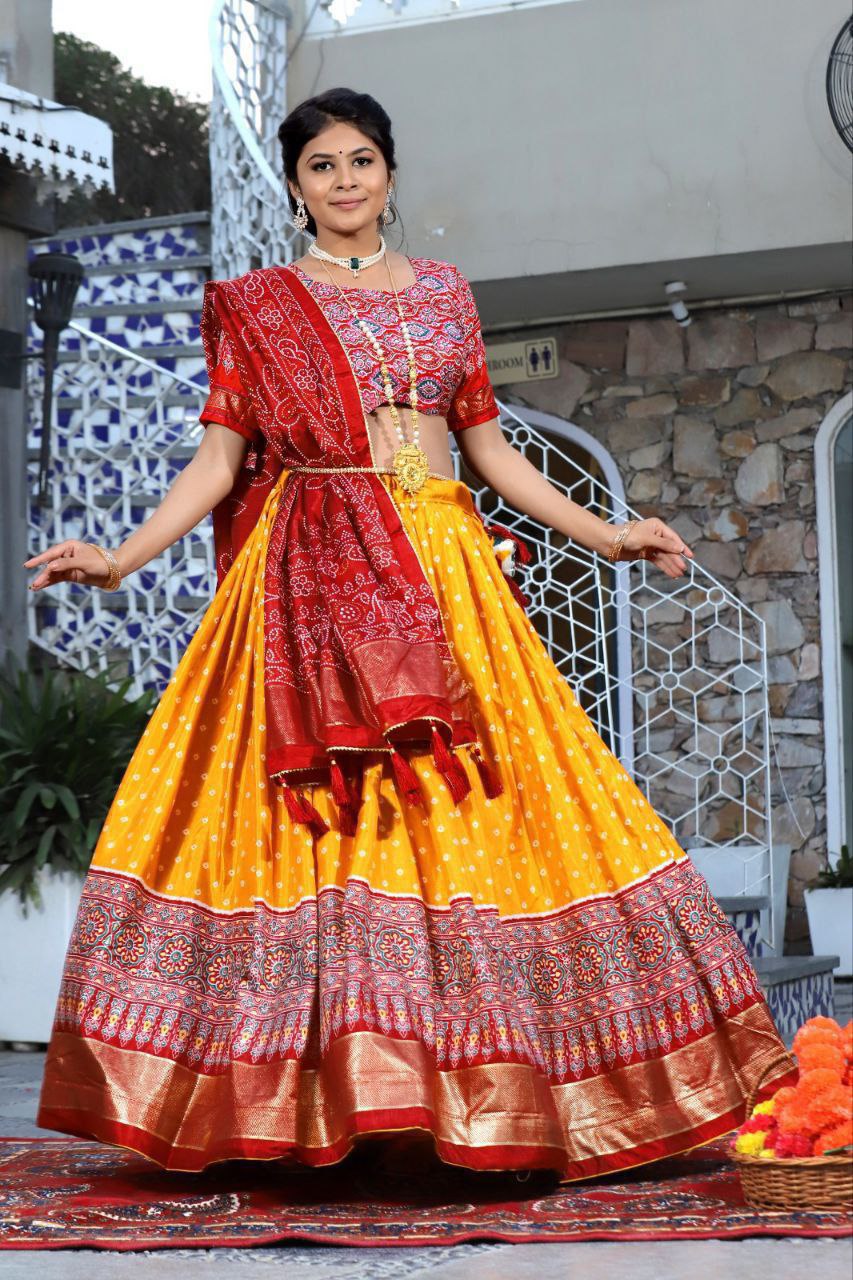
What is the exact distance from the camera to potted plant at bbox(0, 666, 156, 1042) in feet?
17.0

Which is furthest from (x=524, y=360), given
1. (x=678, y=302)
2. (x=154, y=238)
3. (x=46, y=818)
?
(x=46, y=818)

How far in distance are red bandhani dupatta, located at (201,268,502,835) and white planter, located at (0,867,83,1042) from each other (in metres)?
2.33

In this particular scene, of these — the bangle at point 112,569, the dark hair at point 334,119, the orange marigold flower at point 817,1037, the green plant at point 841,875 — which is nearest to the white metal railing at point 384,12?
the green plant at point 841,875

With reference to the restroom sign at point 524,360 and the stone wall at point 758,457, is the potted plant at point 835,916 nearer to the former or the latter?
the stone wall at point 758,457

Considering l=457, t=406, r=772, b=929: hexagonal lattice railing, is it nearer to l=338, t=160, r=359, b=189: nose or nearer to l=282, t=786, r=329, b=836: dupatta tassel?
l=338, t=160, r=359, b=189: nose

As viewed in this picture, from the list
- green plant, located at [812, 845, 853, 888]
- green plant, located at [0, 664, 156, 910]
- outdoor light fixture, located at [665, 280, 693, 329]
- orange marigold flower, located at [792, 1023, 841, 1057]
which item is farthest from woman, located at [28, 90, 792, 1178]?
green plant, located at [812, 845, 853, 888]

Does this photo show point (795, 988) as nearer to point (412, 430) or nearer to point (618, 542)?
point (618, 542)

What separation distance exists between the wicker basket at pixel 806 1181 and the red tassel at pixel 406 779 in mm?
714

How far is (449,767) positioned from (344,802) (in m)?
0.17

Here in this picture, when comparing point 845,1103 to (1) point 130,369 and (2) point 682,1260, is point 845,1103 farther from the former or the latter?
(1) point 130,369

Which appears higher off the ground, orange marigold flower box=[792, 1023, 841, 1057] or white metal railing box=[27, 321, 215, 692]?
white metal railing box=[27, 321, 215, 692]

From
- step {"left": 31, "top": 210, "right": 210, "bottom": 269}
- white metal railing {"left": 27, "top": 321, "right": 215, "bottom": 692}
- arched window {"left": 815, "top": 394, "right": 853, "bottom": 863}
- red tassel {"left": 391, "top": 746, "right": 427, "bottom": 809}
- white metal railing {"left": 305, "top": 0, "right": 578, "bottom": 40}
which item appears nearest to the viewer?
red tassel {"left": 391, "top": 746, "right": 427, "bottom": 809}

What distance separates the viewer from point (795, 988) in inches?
196

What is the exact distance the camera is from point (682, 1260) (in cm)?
214
